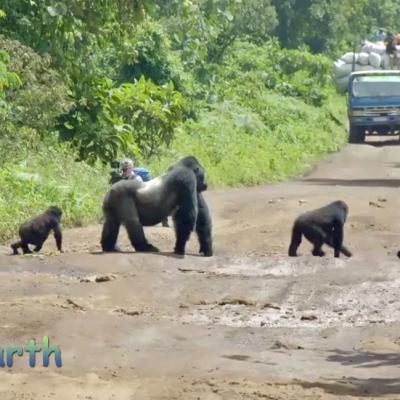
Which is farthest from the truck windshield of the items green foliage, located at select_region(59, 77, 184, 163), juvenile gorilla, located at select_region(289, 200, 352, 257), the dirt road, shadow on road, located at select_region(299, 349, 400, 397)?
shadow on road, located at select_region(299, 349, 400, 397)

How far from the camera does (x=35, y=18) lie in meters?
22.0

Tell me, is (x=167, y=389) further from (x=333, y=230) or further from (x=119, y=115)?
(x=119, y=115)

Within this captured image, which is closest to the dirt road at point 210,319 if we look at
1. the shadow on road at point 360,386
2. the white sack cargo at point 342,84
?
the shadow on road at point 360,386

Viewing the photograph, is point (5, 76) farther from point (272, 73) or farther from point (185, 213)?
point (272, 73)

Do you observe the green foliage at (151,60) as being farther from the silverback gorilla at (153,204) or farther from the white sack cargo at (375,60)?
the white sack cargo at (375,60)

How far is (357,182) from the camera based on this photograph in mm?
28859

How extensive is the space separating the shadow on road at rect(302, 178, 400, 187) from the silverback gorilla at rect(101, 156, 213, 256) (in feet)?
40.7

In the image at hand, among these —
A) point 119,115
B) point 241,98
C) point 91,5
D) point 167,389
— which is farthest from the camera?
point 241,98

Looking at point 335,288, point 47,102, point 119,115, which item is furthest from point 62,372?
point 119,115

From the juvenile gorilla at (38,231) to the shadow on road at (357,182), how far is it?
13.0 m

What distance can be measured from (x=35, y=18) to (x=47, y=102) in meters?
2.30

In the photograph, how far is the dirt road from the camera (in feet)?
28.1

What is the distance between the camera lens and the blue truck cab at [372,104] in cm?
4091

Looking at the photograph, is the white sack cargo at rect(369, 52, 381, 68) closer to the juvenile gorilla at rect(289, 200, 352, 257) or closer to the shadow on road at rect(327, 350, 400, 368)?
the juvenile gorilla at rect(289, 200, 352, 257)
